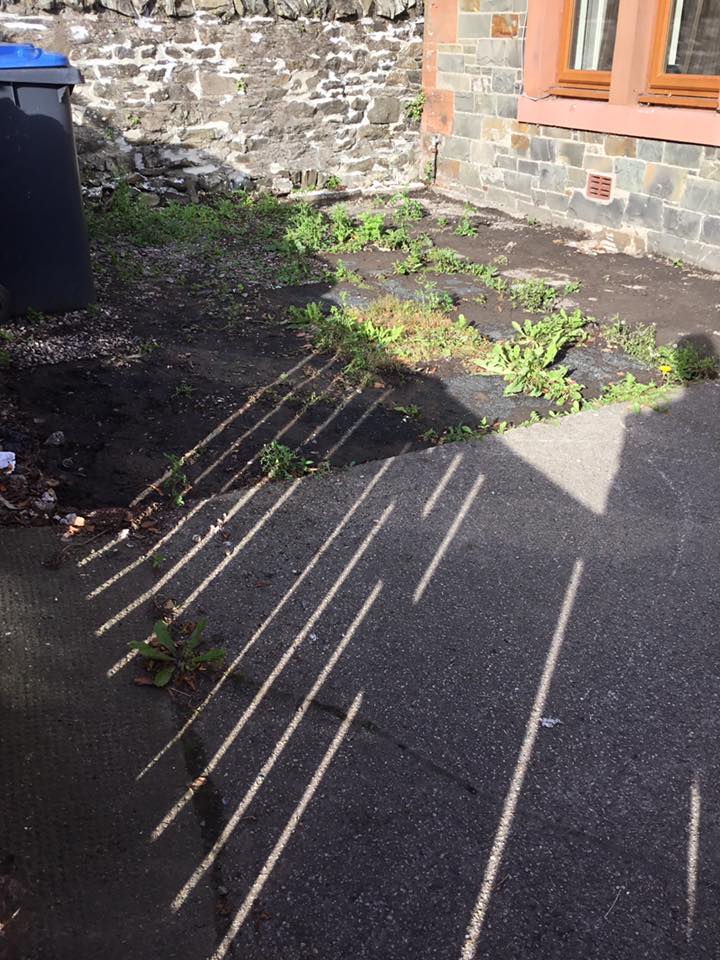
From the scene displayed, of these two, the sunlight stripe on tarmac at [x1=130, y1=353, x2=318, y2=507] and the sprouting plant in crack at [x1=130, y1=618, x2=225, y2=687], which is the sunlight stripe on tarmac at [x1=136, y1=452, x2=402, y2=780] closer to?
the sprouting plant in crack at [x1=130, y1=618, x2=225, y2=687]

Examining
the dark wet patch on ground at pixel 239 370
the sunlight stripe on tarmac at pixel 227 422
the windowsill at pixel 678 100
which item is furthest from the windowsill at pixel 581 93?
the sunlight stripe on tarmac at pixel 227 422

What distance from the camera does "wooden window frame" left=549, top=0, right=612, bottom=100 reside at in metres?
7.52

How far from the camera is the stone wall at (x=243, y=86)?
8.06 metres

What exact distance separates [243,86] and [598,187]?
13.5 feet

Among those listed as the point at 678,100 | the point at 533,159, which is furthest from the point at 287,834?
the point at 533,159

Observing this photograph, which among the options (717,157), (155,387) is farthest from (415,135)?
(155,387)

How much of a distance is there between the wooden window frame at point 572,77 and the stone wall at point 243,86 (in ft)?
7.50

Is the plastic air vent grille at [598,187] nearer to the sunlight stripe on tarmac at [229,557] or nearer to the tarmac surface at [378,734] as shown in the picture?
the tarmac surface at [378,734]

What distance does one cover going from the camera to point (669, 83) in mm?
6855

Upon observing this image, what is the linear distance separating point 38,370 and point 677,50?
6.04m

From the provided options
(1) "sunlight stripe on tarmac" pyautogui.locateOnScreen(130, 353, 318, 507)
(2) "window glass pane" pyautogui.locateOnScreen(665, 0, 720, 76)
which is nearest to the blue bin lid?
(1) "sunlight stripe on tarmac" pyautogui.locateOnScreen(130, 353, 318, 507)

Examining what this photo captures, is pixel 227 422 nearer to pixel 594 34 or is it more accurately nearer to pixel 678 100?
pixel 678 100

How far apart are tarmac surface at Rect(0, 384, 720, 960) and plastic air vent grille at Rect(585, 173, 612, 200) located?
16.2 ft

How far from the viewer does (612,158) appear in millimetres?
7383
